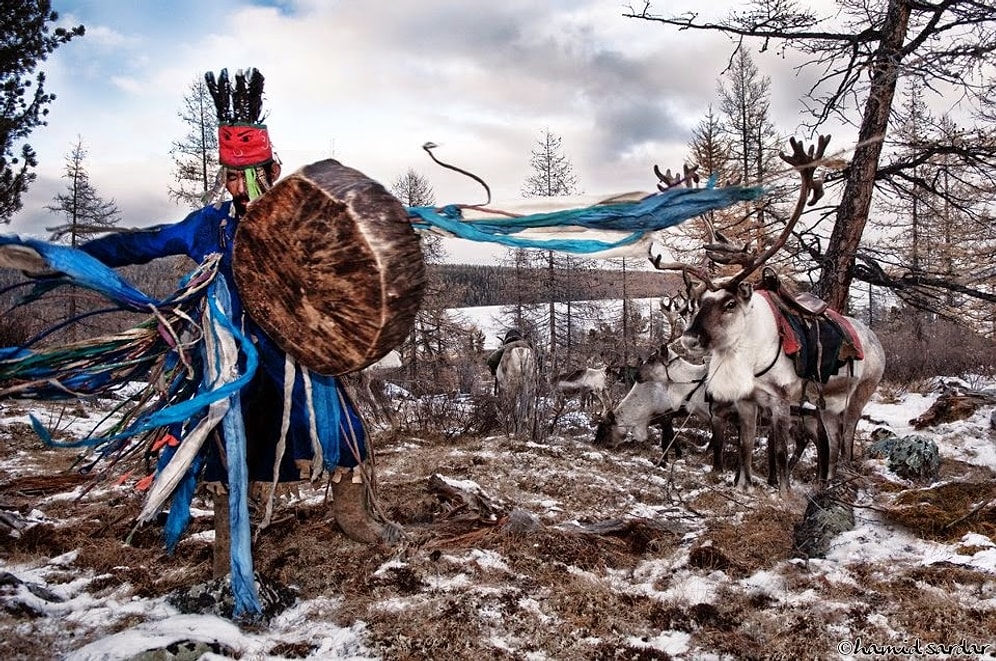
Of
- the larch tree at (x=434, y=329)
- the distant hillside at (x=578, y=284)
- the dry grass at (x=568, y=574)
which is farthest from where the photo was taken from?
the distant hillside at (x=578, y=284)

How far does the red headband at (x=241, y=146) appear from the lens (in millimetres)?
2678

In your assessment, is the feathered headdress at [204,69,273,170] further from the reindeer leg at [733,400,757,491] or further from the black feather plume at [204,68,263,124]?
the reindeer leg at [733,400,757,491]

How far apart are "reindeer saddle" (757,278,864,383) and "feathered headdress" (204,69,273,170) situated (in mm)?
3944

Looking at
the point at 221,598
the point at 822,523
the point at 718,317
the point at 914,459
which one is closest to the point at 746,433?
the point at 718,317

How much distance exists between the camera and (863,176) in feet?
22.7

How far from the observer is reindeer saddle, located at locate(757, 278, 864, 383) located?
15.6 feet

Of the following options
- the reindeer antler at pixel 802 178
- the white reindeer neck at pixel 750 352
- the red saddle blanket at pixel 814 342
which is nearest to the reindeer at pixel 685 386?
the red saddle blanket at pixel 814 342

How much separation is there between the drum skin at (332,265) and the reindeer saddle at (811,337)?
359cm

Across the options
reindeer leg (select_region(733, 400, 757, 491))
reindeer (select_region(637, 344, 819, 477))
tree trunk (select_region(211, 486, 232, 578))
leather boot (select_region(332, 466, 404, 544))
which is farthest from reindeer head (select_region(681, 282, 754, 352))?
tree trunk (select_region(211, 486, 232, 578))

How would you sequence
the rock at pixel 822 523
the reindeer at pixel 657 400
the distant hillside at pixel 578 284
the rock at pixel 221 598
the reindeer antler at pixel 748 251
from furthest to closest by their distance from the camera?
the distant hillside at pixel 578 284, the reindeer at pixel 657 400, the rock at pixel 822 523, the reindeer antler at pixel 748 251, the rock at pixel 221 598

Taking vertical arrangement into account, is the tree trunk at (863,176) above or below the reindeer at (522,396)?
above

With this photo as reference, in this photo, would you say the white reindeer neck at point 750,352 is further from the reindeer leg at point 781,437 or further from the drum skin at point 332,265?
the drum skin at point 332,265

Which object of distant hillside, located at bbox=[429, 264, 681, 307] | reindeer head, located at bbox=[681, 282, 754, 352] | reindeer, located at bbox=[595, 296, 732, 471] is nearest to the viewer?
reindeer head, located at bbox=[681, 282, 754, 352]

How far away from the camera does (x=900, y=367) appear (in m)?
16.4
